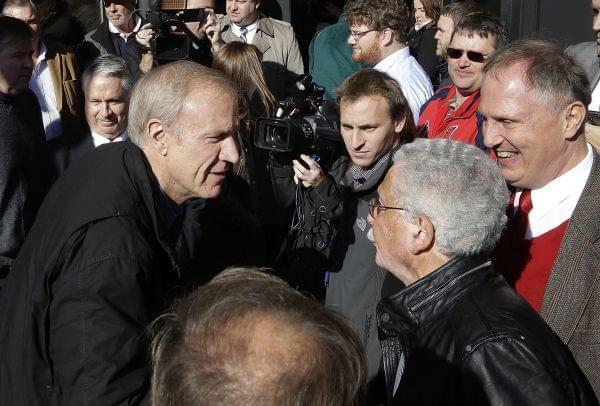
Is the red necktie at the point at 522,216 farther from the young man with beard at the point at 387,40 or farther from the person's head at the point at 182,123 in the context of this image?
the young man with beard at the point at 387,40

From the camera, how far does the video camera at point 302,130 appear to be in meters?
3.64

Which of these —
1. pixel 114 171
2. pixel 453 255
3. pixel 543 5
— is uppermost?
pixel 114 171

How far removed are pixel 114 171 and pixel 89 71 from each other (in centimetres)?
223

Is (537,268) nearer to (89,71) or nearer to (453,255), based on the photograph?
(453,255)

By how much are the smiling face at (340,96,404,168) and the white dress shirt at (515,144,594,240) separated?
1.16 m

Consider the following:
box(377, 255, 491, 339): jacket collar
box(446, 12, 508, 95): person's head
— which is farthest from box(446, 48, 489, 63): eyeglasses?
box(377, 255, 491, 339): jacket collar

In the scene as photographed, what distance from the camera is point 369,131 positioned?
3795 millimetres

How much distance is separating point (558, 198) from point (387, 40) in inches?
96.3

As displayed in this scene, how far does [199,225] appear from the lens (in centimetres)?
311

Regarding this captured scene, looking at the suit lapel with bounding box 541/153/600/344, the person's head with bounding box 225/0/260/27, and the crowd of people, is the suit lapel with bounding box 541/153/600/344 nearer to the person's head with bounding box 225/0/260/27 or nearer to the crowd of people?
the crowd of people

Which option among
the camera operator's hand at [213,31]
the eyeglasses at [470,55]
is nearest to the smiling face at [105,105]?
the camera operator's hand at [213,31]

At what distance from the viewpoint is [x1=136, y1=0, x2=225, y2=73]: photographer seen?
4934mm

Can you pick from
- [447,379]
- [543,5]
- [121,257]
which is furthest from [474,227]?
[543,5]

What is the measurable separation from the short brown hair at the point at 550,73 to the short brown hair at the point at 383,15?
2172 millimetres
